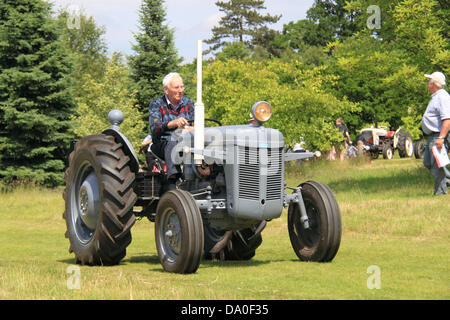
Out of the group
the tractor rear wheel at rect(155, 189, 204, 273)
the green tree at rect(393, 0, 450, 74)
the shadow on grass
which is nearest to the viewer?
the tractor rear wheel at rect(155, 189, 204, 273)

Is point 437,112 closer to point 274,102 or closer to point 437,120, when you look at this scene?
point 437,120

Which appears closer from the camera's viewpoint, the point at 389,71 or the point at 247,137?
the point at 247,137

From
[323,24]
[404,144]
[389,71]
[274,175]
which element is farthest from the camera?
[323,24]

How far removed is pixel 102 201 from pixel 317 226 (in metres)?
2.61

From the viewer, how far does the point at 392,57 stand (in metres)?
20.4

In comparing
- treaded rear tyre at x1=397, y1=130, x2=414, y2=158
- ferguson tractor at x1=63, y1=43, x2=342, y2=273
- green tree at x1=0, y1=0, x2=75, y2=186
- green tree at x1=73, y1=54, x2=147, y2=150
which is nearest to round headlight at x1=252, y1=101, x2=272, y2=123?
ferguson tractor at x1=63, y1=43, x2=342, y2=273

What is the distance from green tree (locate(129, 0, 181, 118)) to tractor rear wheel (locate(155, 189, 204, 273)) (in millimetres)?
29253

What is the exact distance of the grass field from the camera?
598cm

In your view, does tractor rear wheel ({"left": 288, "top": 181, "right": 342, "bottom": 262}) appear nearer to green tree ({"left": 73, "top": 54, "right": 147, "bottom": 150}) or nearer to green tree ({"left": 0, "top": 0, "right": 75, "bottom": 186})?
green tree ({"left": 0, "top": 0, "right": 75, "bottom": 186})

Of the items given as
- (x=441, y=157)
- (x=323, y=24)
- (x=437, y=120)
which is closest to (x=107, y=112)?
(x=437, y=120)

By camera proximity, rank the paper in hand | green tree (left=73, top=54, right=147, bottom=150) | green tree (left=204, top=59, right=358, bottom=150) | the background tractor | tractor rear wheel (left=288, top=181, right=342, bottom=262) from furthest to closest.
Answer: the background tractor
green tree (left=204, top=59, right=358, bottom=150)
green tree (left=73, top=54, right=147, bottom=150)
the paper in hand
tractor rear wheel (left=288, top=181, right=342, bottom=262)

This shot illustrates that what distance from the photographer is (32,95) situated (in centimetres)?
2681

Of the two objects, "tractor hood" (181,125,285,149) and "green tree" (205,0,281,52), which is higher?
"green tree" (205,0,281,52)
